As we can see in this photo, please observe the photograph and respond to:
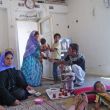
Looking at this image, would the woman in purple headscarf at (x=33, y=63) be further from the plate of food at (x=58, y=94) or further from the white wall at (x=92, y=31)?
the white wall at (x=92, y=31)

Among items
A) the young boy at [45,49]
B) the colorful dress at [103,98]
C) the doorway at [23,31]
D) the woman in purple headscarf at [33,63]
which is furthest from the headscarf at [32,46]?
the colorful dress at [103,98]

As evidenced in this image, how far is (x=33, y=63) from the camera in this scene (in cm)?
458

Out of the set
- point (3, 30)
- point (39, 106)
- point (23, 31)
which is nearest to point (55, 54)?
point (23, 31)

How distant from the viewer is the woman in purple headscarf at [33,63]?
455 cm

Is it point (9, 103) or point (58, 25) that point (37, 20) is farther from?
point (9, 103)

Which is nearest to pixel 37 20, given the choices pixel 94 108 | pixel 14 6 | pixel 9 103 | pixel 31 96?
pixel 14 6

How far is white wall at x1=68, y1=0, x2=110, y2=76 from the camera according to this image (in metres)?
5.70

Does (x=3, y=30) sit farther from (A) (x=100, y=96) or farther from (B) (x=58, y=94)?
(A) (x=100, y=96)

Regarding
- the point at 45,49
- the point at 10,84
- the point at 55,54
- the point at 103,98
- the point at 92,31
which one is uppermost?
the point at 92,31

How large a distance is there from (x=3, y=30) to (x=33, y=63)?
1416 mm

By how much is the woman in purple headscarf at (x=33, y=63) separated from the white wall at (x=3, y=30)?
1055 millimetres

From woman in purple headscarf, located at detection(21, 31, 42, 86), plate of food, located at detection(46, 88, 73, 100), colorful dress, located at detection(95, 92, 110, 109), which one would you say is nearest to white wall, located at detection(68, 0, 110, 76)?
woman in purple headscarf, located at detection(21, 31, 42, 86)

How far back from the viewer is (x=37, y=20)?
6.07 metres

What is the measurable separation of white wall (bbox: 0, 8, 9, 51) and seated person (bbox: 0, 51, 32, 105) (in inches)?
90.1
